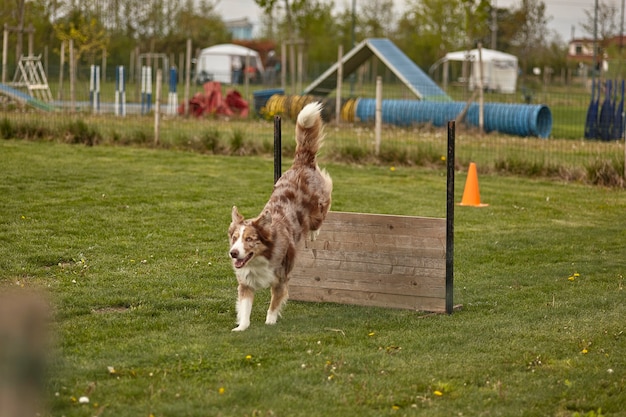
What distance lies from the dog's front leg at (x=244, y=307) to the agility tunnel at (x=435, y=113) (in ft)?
58.5

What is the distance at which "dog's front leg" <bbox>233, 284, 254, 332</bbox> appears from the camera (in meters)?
6.91

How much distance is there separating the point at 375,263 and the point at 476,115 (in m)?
17.6

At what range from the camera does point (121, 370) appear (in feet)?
18.7

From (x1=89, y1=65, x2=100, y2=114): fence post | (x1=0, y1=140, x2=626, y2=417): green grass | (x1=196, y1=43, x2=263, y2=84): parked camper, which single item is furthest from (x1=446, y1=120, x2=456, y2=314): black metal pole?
(x1=196, y1=43, x2=263, y2=84): parked camper

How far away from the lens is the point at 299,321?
7285 millimetres

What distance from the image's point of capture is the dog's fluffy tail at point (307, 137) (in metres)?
8.11

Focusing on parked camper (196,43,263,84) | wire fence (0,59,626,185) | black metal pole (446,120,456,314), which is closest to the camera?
black metal pole (446,120,456,314)

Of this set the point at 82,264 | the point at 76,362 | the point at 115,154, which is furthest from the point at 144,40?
the point at 76,362

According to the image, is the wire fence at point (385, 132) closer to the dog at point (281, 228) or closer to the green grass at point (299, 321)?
the green grass at point (299, 321)

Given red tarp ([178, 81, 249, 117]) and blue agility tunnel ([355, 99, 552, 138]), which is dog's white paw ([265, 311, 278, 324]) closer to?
blue agility tunnel ([355, 99, 552, 138])

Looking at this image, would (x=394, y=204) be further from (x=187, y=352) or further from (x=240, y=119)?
(x=240, y=119)

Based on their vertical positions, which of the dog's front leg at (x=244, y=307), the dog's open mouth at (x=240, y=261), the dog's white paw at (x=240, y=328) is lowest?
the dog's white paw at (x=240, y=328)

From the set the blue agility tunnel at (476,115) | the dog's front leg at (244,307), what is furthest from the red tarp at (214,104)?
the dog's front leg at (244,307)

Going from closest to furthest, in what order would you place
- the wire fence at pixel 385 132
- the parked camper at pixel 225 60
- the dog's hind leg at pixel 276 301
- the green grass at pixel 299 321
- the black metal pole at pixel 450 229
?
the green grass at pixel 299 321 < the dog's hind leg at pixel 276 301 < the black metal pole at pixel 450 229 < the wire fence at pixel 385 132 < the parked camper at pixel 225 60
